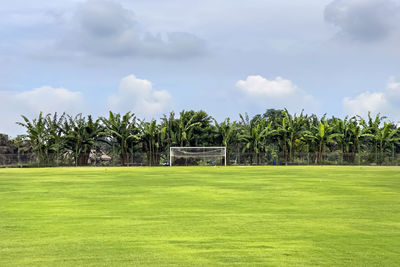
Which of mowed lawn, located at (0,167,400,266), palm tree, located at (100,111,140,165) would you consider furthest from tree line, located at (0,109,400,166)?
mowed lawn, located at (0,167,400,266)

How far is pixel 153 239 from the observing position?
25.3 feet

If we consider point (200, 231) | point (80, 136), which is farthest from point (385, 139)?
point (200, 231)

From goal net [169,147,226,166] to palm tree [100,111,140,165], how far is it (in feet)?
13.9

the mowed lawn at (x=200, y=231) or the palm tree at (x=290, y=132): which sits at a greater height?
the palm tree at (x=290, y=132)

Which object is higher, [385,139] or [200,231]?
[385,139]

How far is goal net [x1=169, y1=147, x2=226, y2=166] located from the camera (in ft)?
168

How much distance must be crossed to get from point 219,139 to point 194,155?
3.76m

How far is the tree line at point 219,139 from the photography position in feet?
165

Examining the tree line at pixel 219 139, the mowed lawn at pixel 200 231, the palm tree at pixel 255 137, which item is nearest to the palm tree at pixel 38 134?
the tree line at pixel 219 139

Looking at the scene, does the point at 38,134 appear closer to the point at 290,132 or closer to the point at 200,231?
the point at 290,132

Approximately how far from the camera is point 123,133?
167 ft

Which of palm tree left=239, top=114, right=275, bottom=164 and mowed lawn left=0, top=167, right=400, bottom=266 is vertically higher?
palm tree left=239, top=114, right=275, bottom=164

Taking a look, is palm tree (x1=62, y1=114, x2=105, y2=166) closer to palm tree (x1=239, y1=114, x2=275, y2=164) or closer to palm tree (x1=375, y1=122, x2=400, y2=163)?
palm tree (x1=239, y1=114, x2=275, y2=164)

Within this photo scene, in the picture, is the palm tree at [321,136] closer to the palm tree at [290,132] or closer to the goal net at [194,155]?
the palm tree at [290,132]
